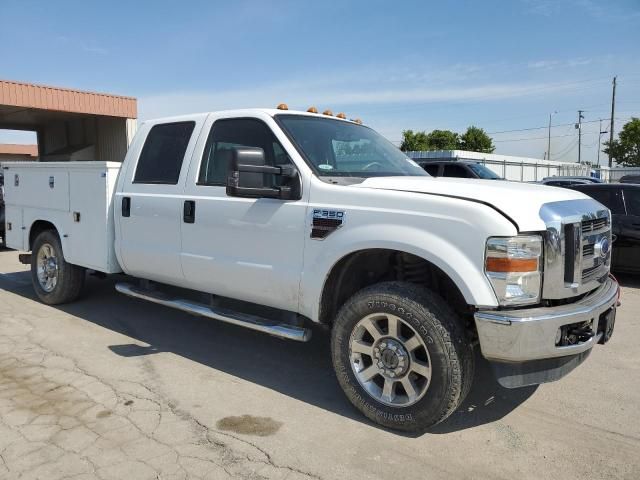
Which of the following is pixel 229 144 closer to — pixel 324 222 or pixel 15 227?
pixel 324 222

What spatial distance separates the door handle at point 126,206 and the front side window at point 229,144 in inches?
37.7

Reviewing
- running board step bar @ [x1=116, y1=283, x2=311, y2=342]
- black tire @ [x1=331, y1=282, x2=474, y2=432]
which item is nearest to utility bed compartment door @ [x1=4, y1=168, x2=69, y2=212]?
running board step bar @ [x1=116, y1=283, x2=311, y2=342]

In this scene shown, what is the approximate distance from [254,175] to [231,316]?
1.19m

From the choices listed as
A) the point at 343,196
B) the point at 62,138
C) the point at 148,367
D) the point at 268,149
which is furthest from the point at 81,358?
the point at 62,138

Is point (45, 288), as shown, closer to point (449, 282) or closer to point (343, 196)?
A: point (343, 196)

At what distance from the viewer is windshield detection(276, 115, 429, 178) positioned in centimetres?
394

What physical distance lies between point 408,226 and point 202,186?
6.14 ft

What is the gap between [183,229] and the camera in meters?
4.44

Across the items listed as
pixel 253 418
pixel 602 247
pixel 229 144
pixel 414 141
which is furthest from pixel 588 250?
pixel 414 141

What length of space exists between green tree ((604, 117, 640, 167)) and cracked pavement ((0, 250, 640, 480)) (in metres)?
52.6

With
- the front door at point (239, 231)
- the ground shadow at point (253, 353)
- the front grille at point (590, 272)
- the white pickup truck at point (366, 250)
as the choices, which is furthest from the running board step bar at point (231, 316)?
the front grille at point (590, 272)

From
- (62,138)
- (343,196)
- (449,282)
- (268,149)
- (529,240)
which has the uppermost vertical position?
(62,138)

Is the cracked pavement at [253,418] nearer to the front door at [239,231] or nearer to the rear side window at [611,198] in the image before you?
the front door at [239,231]

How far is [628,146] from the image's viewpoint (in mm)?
50594
